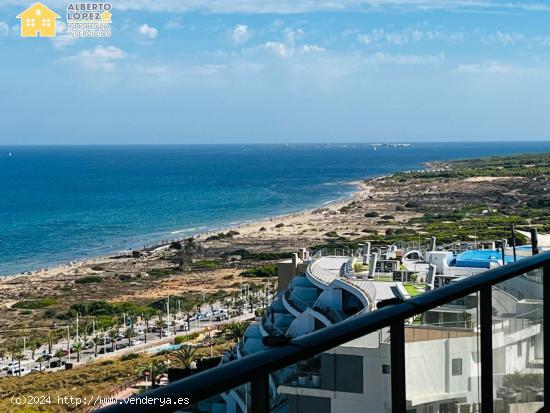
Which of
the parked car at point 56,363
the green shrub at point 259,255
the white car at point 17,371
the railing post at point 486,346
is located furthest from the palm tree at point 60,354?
the railing post at point 486,346

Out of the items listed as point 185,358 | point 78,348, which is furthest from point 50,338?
point 185,358

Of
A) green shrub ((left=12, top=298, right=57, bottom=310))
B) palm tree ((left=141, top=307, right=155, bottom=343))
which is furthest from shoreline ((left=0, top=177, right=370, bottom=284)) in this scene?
palm tree ((left=141, top=307, right=155, bottom=343))

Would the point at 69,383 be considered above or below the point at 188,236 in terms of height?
above

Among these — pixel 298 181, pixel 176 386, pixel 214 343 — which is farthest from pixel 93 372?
pixel 298 181

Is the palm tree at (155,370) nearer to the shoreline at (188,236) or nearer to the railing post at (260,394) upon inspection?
the railing post at (260,394)

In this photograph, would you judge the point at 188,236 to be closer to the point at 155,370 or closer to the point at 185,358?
the point at 185,358

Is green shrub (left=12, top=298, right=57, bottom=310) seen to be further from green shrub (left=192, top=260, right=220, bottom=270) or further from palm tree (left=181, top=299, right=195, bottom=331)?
green shrub (left=192, top=260, right=220, bottom=270)

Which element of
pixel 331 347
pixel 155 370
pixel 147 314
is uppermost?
pixel 331 347
